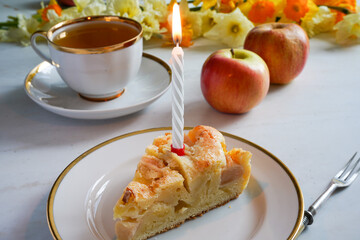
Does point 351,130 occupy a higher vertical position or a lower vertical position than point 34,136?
higher

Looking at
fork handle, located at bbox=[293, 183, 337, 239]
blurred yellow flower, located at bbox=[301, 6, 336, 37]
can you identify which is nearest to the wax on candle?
fork handle, located at bbox=[293, 183, 337, 239]

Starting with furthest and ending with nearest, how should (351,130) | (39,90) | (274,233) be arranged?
(39,90), (351,130), (274,233)

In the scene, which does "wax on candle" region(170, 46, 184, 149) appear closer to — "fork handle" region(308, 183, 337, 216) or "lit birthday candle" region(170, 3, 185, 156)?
"lit birthday candle" region(170, 3, 185, 156)

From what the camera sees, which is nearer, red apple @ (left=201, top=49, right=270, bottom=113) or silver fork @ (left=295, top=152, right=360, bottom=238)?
silver fork @ (left=295, top=152, right=360, bottom=238)

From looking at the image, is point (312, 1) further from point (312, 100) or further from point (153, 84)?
point (153, 84)

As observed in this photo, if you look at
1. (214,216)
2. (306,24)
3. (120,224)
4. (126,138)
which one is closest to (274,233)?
(214,216)

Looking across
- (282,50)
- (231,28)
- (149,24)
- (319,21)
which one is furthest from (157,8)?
(319,21)
